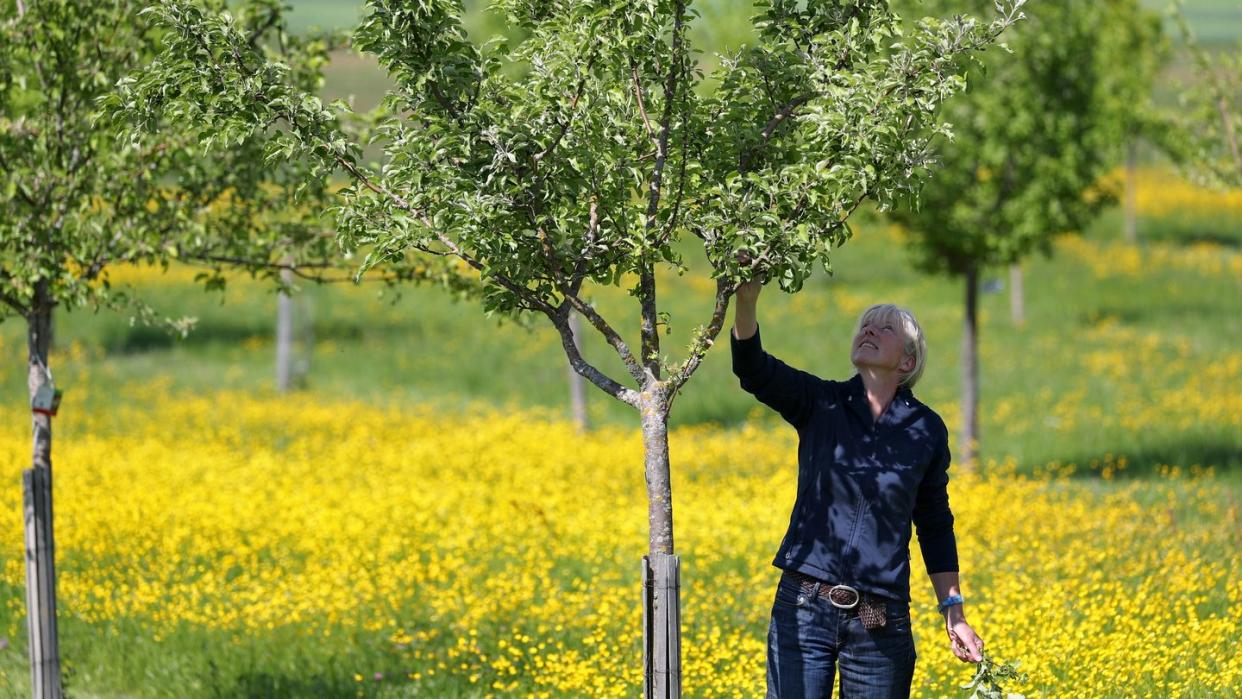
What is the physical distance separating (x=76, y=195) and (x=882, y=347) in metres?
4.55

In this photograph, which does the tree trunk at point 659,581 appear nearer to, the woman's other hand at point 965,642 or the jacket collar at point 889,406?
the jacket collar at point 889,406

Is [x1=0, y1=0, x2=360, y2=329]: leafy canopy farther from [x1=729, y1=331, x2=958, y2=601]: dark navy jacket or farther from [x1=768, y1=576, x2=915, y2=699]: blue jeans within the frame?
[x1=768, y1=576, x2=915, y2=699]: blue jeans

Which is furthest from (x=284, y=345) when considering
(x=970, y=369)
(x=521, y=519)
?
(x=521, y=519)

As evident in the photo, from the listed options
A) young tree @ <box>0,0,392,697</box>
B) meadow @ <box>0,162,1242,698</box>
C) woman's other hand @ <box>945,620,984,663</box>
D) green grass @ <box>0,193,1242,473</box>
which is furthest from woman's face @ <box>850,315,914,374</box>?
green grass @ <box>0,193,1242,473</box>

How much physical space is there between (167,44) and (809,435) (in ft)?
8.76

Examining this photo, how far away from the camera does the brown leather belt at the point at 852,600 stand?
4902 mm

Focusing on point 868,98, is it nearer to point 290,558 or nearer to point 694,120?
point 694,120

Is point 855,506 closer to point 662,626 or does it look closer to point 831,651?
point 831,651

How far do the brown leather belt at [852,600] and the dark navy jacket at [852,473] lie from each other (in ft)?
0.11

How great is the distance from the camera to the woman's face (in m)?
5.04

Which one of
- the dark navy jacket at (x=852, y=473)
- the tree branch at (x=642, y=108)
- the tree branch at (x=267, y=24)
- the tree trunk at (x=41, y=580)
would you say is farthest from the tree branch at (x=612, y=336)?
the tree branch at (x=267, y=24)

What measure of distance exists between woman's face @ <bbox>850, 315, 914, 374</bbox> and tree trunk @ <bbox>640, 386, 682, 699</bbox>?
2.37ft

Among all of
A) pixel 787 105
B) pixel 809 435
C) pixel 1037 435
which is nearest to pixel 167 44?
pixel 787 105

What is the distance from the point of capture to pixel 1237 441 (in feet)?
59.1
